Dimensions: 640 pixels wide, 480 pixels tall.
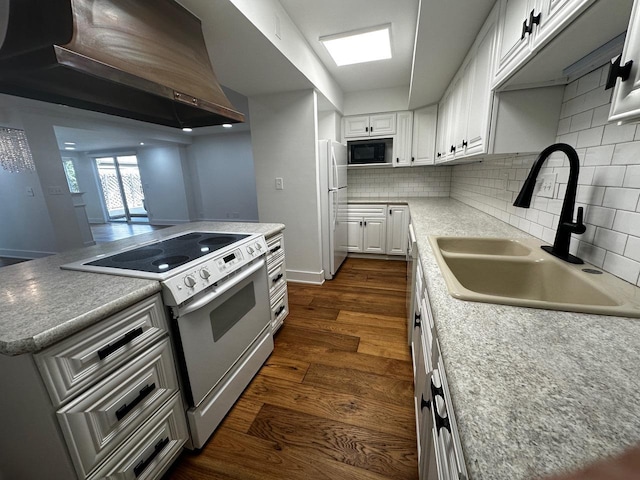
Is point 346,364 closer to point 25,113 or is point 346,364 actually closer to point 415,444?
point 415,444

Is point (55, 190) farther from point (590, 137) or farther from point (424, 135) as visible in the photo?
point (590, 137)

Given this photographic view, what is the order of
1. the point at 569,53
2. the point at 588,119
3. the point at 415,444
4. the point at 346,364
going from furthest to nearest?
the point at 346,364
the point at 415,444
the point at 588,119
the point at 569,53

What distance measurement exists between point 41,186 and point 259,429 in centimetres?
507

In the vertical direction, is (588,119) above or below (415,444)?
above

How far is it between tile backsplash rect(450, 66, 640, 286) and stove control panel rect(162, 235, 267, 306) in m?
1.57

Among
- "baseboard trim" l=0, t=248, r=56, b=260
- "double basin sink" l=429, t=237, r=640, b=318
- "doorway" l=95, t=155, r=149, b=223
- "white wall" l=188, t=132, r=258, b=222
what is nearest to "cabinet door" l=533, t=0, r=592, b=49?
"double basin sink" l=429, t=237, r=640, b=318

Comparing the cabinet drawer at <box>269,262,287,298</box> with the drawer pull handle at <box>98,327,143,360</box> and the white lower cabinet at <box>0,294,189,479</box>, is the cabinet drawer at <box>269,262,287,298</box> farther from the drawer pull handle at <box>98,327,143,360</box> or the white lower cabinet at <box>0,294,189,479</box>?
the drawer pull handle at <box>98,327,143,360</box>

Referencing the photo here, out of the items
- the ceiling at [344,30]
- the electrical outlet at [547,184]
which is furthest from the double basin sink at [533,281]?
the ceiling at [344,30]

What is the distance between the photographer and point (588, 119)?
109 cm

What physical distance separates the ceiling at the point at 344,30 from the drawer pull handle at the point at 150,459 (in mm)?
2046

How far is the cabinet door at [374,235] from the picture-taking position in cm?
362

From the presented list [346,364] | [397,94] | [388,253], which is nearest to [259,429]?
[346,364]

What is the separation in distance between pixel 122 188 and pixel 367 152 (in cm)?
791

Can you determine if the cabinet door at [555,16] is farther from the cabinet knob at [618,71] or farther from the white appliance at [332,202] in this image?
the white appliance at [332,202]
